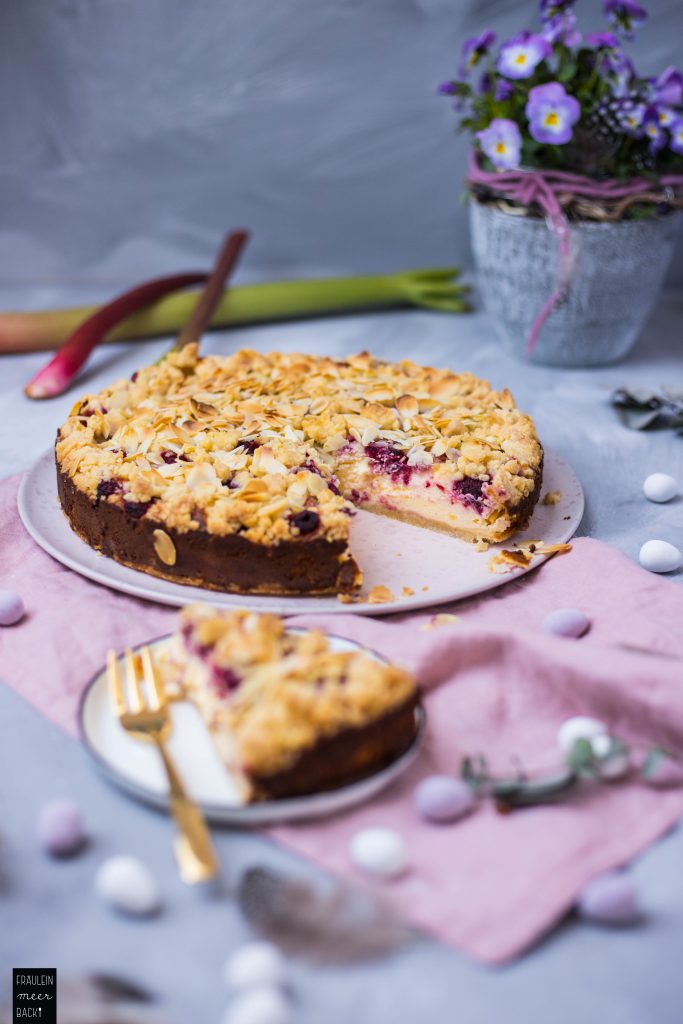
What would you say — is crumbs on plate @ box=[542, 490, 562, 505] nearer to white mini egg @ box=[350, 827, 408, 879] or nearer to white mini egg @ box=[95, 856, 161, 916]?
white mini egg @ box=[350, 827, 408, 879]

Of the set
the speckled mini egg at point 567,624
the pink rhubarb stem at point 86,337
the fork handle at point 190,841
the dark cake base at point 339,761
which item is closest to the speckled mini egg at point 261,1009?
the fork handle at point 190,841

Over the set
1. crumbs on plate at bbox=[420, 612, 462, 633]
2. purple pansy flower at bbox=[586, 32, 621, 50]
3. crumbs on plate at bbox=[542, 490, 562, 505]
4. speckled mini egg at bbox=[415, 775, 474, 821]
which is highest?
purple pansy flower at bbox=[586, 32, 621, 50]

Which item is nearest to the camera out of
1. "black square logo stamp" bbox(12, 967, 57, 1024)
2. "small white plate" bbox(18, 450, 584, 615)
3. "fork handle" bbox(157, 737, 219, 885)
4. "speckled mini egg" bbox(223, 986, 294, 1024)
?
"speckled mini egg" bbox(223, 986, 294, 1024)

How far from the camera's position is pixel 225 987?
1.62 metres

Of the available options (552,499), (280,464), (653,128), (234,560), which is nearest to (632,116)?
(653,128)

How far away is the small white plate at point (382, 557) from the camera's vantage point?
Answer: 8.41 feet

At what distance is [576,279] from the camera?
3.89 m

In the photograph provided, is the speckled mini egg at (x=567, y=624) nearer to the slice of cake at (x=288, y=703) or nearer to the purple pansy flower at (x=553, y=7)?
the slice of cake at (x=288, y=703)

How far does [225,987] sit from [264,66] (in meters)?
4.10

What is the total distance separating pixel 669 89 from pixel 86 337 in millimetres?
2213

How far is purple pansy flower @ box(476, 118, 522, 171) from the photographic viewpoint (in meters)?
3.69

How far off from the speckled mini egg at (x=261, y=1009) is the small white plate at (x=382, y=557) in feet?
3.36

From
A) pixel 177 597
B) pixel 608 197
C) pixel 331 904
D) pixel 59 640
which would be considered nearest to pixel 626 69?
pixel 608 197

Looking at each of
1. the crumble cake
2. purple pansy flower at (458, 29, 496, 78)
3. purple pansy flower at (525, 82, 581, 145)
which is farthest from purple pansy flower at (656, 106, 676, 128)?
the crumble cake
